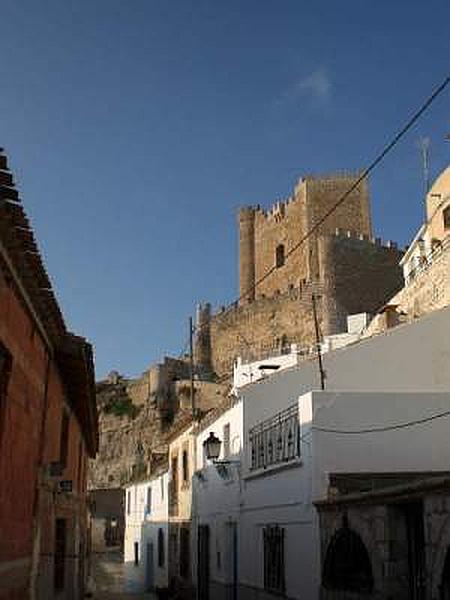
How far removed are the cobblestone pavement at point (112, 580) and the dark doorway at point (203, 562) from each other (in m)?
5.18

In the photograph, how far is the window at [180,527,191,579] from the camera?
2175 cm

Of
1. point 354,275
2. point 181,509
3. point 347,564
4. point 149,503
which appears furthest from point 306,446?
point 354,275

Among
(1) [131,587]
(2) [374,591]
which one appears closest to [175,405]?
(1) [131,587]

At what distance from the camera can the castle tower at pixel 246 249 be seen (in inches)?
2396

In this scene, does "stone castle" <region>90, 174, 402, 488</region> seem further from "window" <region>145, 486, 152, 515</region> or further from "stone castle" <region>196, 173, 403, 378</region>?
"window" <region>145, 486, 152, 515</region>

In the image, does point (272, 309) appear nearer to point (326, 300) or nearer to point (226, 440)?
point (326, 300)

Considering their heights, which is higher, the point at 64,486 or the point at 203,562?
the point at 64,486

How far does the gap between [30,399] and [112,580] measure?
26240 millimetres

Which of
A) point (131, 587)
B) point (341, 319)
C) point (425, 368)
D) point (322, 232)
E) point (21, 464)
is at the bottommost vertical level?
point (131, 587)

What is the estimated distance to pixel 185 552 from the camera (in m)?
22.4

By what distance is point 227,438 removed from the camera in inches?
708

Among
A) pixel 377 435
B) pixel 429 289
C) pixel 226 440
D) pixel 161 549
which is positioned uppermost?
pixel 429 289

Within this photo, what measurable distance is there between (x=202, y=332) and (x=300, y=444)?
139ft

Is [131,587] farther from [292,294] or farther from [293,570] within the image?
[292,294]
